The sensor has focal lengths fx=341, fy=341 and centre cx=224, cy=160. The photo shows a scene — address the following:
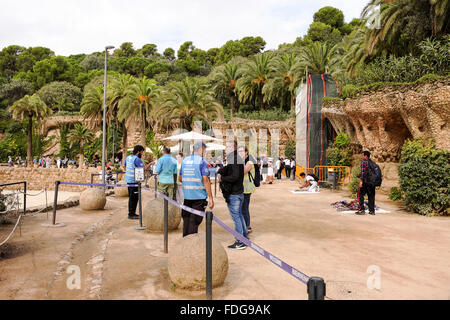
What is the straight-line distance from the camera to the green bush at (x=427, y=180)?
956 centimetres

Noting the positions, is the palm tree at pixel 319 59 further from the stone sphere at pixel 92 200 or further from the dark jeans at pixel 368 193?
the stone sphere at pixel 92 200

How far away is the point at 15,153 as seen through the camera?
47000mm

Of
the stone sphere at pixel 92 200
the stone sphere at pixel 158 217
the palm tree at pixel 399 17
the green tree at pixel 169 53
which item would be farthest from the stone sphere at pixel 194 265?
the green tree at pixel 169 53

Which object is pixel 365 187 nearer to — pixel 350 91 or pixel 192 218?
pixel 192 218

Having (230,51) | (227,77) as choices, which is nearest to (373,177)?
(227,77)

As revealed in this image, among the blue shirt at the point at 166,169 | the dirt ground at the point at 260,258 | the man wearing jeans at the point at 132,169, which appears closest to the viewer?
the dirt ground at the point at 260,258

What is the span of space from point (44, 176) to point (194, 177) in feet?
110

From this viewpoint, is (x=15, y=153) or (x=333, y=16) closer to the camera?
(x=15, y=153)

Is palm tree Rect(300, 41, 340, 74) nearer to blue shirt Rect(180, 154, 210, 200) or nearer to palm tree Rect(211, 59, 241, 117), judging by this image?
palm tree Rect(211, 59, 241, 117)

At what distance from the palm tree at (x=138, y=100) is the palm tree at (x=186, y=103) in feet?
8.40

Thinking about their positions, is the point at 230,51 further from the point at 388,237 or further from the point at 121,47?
the point at 388,237

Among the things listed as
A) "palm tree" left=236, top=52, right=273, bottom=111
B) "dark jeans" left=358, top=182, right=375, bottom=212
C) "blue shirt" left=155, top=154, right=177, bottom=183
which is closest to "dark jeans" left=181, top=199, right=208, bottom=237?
"blue shirt" left=155, top=154, right=177, bottom=183

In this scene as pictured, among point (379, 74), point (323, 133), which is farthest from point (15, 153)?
point (379, 74)
